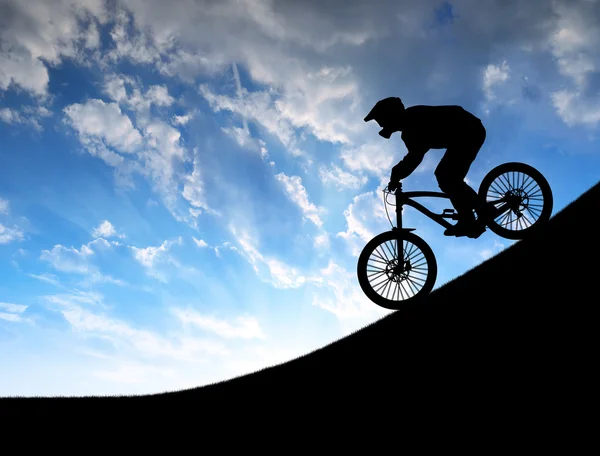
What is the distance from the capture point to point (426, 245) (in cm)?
866

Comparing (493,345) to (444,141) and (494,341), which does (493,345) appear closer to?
(494,341)

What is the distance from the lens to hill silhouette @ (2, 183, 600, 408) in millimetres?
4164

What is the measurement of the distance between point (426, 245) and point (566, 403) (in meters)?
5.11

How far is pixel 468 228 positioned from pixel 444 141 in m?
1.68

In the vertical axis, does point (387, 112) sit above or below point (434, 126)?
above

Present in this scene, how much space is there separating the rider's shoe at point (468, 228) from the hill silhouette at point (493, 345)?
0.68 meters

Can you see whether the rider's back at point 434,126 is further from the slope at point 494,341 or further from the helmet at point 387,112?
the slope at point 494,341

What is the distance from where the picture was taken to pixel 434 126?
8391mm

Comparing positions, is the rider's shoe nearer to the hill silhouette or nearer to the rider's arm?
the hill silhouette

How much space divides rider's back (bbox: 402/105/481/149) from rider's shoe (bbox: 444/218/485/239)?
1.48 meters

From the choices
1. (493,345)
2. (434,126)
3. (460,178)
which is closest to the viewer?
(493,345)

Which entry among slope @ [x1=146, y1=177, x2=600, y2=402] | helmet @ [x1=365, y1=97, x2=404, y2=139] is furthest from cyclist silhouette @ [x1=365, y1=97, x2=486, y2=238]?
slope @ [x1=146, y1=177, x2=600, y2=402]

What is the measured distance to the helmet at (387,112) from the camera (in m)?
8.41

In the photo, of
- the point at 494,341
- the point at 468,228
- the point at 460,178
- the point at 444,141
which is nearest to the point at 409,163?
the point at 444,141
